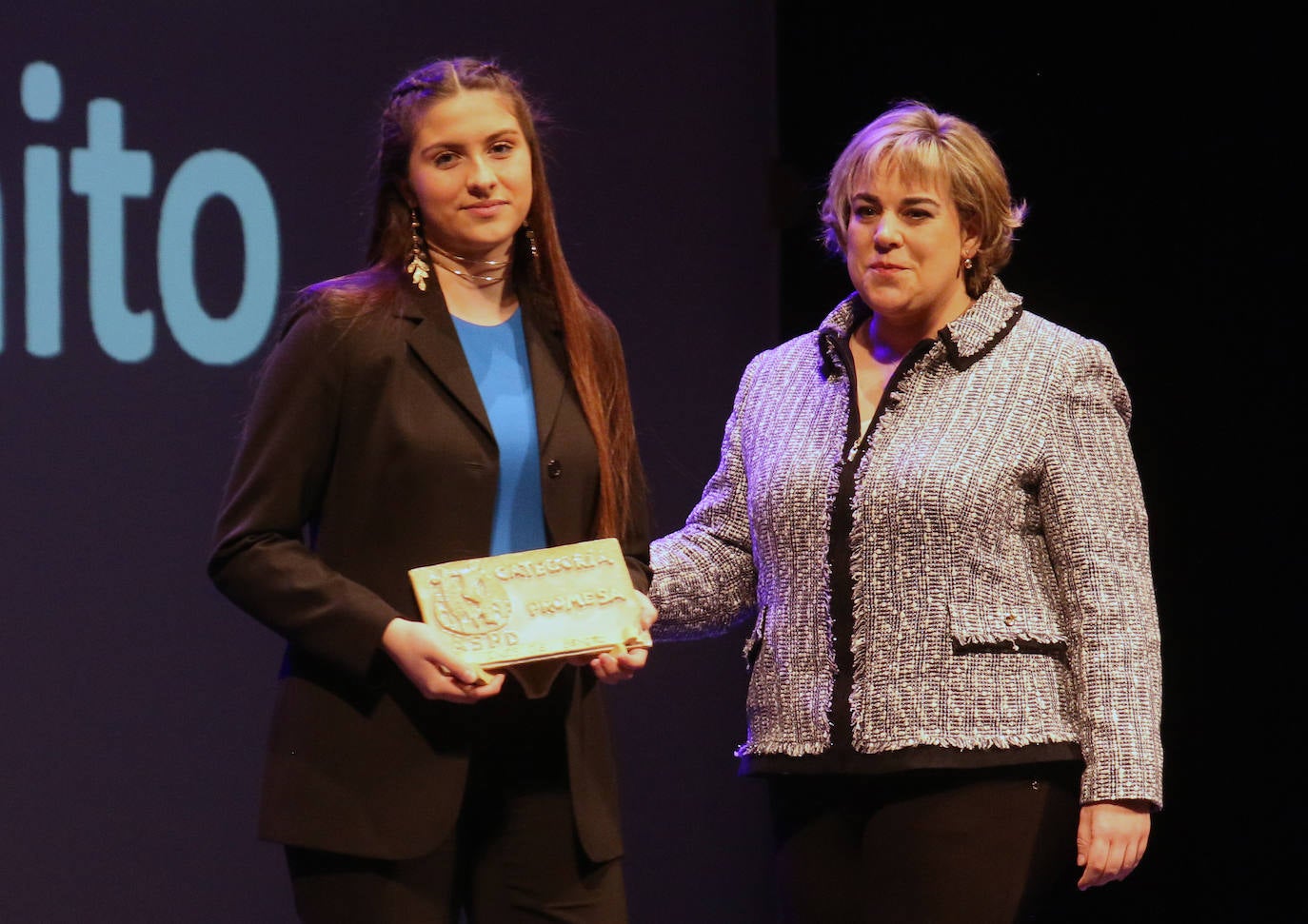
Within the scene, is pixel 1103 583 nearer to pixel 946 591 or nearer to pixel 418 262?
pixel 946 591

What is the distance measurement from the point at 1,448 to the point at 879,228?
1.71m

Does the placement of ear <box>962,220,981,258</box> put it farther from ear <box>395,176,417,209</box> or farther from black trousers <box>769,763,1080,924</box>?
ear <box>395,176,417,209</box>

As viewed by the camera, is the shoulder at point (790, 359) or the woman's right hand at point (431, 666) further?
the shoulder at point (790, 359)

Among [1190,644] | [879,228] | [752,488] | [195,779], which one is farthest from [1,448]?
[1190,644]

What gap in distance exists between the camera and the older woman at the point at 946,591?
2.22 meters

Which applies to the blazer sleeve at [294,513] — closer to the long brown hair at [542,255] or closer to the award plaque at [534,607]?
the award plaque at [534,607]

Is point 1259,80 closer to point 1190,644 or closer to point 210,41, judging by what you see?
point 1190,644

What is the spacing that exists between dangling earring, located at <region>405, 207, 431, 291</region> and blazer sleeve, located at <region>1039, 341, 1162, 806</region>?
0.90 m

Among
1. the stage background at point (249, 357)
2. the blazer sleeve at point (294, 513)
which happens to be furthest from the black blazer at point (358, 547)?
the stage background at point (249, 357)

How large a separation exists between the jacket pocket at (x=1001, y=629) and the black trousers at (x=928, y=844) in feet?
0.54

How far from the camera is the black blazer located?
5.93 feet

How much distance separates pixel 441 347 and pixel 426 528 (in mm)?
212

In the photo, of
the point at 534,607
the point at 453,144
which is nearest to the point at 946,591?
the point at 534,607

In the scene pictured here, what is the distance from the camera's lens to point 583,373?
2008 mm
